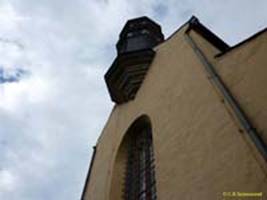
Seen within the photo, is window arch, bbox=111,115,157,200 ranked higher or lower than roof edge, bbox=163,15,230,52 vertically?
lower

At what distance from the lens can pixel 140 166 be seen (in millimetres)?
8906

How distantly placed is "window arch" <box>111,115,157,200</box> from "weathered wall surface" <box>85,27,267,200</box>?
0.56 ft

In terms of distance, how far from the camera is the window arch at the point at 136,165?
26.7 feet

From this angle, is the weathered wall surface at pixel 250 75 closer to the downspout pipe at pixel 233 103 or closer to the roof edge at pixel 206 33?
the downspout pipe at pixel 233 103

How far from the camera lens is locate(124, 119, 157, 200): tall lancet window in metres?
8.02

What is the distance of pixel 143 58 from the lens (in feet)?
34.0

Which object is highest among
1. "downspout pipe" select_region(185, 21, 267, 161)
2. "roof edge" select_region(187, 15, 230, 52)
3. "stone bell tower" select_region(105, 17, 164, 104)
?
"stone bell tower" select_region(105, 17, 164, 104)

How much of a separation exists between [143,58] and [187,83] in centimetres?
294

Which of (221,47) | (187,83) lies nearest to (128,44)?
(221,47)

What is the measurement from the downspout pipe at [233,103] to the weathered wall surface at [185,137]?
0.10 meters

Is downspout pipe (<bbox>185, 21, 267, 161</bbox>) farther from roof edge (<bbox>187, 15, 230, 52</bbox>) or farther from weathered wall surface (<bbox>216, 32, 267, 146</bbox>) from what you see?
roof edge (<bbox>187, 15, 230, 52</bbox>)

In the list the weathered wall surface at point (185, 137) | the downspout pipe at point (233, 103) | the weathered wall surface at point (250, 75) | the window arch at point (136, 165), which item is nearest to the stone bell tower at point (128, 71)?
the weathered wall surface at point (185, 137)

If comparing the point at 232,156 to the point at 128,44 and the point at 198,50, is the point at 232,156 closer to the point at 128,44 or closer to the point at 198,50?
the point at 198,50

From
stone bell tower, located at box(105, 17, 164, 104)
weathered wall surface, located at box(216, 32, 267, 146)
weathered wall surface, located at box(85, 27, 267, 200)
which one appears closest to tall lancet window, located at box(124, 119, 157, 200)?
weathered wall surface, located at box(85, 27, 267, 200)
